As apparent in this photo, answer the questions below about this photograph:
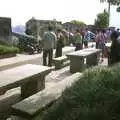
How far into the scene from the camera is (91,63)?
1664 cm

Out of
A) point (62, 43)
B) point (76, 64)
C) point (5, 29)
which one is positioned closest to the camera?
point (76, 64)

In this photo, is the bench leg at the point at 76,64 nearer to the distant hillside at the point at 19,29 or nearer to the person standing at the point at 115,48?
the person standing at the point at 115,48

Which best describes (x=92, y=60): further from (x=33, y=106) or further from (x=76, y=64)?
(x=33, y=106)

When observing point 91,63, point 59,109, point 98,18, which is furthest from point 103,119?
point 98,18

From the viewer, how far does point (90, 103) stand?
5.73 meters

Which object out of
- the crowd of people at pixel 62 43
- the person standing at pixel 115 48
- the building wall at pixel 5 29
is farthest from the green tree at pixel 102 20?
the person standing at pixel 115 48

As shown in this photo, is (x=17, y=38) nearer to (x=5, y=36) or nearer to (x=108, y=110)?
(x=5, y=36)

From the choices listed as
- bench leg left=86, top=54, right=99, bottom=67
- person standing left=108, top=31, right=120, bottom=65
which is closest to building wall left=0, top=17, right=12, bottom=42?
bench leg left=86, top=54, right=99, bottom=67

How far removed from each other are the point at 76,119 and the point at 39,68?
4675mm

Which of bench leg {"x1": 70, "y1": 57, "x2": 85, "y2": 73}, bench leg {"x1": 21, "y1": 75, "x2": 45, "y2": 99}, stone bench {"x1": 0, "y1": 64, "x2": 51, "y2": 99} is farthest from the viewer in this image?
bench leg {"x1": 70, "y1": 57, "x2": 85, "y2": 73}

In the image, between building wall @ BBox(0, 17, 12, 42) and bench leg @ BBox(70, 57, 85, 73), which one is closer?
bench leg @ BBox(70, 57, 85, 73)

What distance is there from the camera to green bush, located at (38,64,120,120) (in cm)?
529

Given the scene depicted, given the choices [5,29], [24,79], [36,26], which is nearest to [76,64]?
[24,79]

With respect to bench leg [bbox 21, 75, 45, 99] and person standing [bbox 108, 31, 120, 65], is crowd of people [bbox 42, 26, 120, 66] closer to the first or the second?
person standing [bbox 108, 31, 120, 65]
